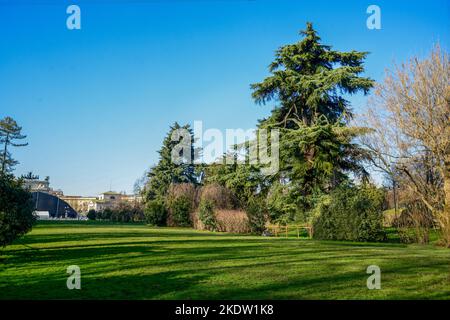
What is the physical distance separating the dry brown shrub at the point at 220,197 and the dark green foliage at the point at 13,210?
1929 centimetres

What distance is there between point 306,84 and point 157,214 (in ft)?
75.0

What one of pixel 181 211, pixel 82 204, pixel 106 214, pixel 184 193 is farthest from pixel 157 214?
pixel 82 204

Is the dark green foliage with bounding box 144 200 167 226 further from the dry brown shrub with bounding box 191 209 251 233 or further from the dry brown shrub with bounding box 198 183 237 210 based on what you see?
the dry brown shrub with bounding box 191 209 251 233

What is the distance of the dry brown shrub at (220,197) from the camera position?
2980 cm

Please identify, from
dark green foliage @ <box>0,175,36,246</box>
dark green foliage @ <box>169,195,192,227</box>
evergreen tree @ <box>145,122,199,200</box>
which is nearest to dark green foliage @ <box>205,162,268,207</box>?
dark green foliage @ <box>169,195,192,227</box>

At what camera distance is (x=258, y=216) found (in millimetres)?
24906

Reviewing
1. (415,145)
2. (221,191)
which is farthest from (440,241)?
(221,191)

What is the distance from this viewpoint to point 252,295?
5.69m

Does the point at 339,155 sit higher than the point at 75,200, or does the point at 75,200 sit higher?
the point at 339,155

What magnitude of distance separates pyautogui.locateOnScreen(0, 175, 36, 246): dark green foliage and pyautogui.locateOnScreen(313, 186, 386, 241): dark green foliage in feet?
44.1

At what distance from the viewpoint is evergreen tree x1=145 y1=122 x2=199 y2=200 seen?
52.5 metres

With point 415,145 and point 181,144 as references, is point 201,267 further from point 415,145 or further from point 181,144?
point 181,144

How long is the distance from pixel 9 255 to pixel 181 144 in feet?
152

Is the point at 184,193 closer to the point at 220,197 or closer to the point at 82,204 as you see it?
the point at 220,197
